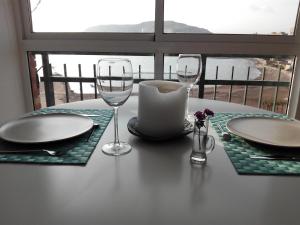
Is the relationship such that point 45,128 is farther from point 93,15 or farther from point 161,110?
point 93,15

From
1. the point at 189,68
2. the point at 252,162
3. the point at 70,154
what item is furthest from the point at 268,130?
the point at 70,154

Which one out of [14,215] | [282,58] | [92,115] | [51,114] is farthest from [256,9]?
[14,215]

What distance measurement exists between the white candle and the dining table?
0.07 m

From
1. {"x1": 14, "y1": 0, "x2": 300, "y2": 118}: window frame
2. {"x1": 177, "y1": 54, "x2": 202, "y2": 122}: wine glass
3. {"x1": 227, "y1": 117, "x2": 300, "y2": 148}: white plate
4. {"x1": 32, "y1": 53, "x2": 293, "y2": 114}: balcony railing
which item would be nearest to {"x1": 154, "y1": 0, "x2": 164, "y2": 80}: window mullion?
Result: {"x1": 14, "y1": 0, "x2": 300, "y2": 118}: window frame

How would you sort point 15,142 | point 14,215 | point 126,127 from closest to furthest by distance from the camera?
point 14,215
point 15,142
point 126,127

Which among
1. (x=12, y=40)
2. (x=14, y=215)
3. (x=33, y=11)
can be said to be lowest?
(x=14, y=215)

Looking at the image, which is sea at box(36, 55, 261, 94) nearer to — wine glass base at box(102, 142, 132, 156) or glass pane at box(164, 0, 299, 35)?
glass pane at box(164, 0, 299, 35)

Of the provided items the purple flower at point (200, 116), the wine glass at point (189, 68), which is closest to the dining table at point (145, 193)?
the purple flower at point (200, 116)

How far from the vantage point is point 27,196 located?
50cm

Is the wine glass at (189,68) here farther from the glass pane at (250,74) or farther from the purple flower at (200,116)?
the glass pane at (250,74)

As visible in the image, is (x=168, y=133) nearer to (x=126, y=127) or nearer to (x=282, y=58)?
(x=126, y=127)

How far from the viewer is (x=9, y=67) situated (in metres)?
1.74

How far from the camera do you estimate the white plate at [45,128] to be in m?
0.72

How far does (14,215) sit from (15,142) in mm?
272
